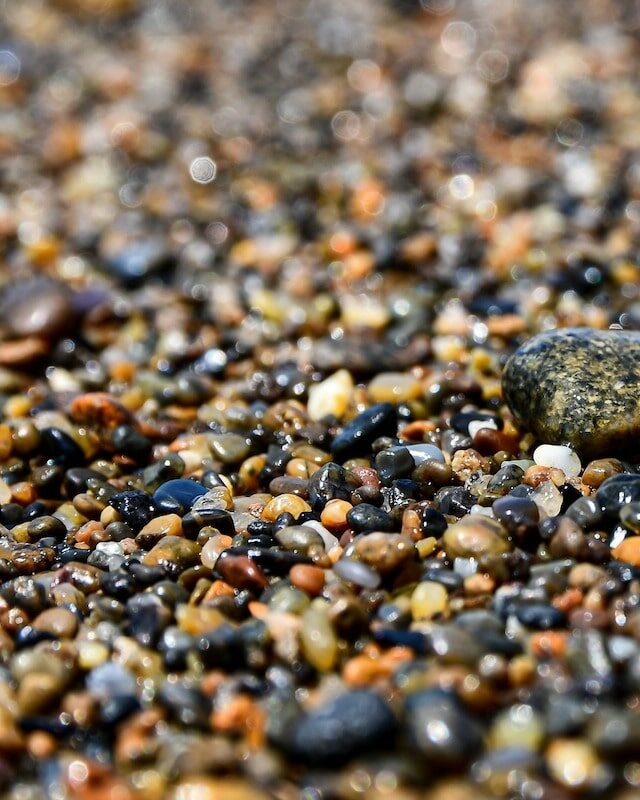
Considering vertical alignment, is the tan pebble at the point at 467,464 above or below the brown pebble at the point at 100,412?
above

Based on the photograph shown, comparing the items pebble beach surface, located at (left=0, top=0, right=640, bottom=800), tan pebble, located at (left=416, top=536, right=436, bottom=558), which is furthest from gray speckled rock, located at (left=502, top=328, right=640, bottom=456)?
tan pebble, located at (left=416, top=536, right=436, bottom=558)

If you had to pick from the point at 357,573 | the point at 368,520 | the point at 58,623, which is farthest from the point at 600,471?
the point at 58,623

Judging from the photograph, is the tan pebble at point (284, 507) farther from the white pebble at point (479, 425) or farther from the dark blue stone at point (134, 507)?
the white pebble at point (479, 425)

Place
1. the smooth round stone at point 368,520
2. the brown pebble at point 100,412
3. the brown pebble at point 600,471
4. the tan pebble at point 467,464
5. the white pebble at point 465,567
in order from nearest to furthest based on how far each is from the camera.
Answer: the white pebble at point 465,567, the smooth round stone at point 368,520, the brown pebble at point 600,471, the tan pebble at point 467,464, the brown pebble at point 100,412

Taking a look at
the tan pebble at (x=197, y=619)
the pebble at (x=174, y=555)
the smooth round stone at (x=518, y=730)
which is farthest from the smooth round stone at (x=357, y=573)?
the smooth round stone at (x=518, y=730)

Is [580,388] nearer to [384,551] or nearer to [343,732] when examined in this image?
[384,551]

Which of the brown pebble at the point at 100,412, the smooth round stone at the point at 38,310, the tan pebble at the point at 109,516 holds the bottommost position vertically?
the smooth round stone at the point at 38,310
